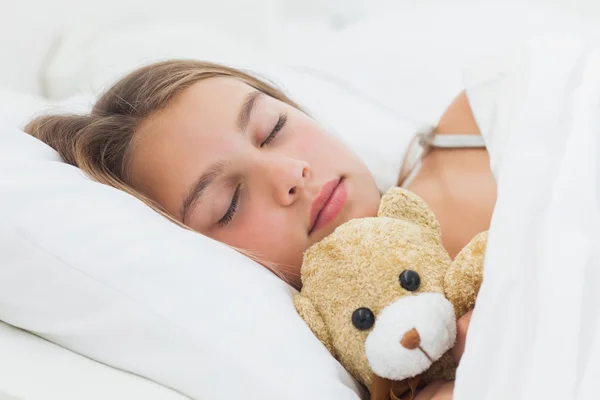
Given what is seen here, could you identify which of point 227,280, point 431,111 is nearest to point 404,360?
point 227,280

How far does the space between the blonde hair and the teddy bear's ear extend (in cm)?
29

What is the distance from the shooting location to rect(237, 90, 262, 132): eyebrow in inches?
33.7

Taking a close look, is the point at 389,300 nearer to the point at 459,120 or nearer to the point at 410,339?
the point at 410,339

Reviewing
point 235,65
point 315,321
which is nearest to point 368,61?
point 235,65

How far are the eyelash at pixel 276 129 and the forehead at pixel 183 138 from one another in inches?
1.9

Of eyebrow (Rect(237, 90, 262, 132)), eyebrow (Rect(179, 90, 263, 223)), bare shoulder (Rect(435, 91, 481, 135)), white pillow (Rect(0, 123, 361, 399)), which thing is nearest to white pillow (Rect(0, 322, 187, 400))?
white pillow (Rect(0, 123, 361, 399))

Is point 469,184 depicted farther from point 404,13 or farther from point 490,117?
point 404,13

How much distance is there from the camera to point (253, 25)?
1887 millimetres

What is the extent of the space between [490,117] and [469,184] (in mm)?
127

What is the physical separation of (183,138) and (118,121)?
0.54 feet

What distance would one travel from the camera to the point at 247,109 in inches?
34.5

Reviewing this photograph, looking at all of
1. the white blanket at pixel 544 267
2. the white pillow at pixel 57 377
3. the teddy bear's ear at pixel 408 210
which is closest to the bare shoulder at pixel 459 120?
the white blanket at pixel 544 267

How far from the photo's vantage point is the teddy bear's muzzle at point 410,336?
59 cm

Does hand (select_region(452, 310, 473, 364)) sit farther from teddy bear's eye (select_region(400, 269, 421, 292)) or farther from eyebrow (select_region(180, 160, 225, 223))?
eyebrow (select_region(180, 160, 225, 223))
